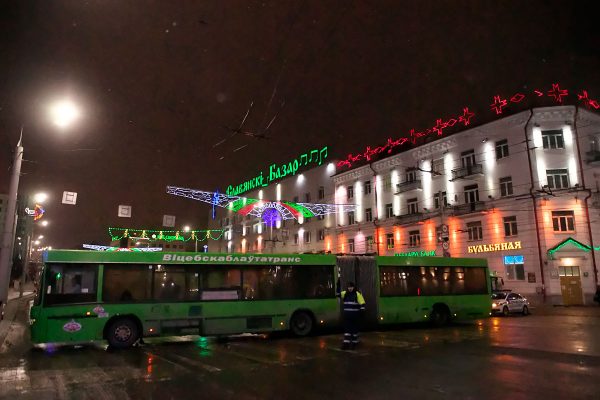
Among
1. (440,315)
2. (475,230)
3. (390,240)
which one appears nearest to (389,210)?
(390,240)

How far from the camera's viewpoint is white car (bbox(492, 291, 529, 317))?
84.8 ft

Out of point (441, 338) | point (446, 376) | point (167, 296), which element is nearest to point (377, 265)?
point (441, 338)

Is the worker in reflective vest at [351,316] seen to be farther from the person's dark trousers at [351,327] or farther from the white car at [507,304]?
the white car at [507,304]

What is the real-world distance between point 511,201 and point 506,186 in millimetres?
1375

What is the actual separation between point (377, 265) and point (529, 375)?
9.75 metres

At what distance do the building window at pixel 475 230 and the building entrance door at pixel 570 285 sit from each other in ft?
20.7

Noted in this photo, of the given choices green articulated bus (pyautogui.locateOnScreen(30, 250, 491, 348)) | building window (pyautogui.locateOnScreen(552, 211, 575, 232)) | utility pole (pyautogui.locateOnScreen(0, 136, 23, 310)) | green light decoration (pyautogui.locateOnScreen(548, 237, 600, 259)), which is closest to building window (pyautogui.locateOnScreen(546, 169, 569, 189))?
building window (pyautogui.locateOnScreen(552, 211, 575, 232))

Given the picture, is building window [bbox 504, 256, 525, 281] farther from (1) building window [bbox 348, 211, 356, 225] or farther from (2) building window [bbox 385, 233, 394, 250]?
(1) building window [bbox 348, 211, 356, 225]

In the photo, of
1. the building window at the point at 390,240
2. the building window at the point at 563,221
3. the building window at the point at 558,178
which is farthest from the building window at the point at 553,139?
the building window at the point at 390,240

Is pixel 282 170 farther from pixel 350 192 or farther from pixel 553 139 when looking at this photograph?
pixel 553 139

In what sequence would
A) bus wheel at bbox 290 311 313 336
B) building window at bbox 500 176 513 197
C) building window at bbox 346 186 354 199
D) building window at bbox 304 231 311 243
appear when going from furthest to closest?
building window at bbox 304 231 311 243, building window at bbox 346 186 354 199, building window at bbox 500 176 513 197, bus wheel at bbox 290 311 313 336

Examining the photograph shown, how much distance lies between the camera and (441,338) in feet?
49.1

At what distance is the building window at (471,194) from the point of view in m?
38.0

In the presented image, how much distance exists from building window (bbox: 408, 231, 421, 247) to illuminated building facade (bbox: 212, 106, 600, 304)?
9cm
